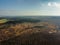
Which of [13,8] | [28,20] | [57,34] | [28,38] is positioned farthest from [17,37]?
[57,34]

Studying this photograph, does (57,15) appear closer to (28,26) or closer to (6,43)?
(28,26)

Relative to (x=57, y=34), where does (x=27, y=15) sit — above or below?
above

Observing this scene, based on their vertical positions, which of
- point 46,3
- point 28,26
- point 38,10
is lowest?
point 28,26

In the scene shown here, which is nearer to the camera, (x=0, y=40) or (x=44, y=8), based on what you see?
(x=0, y=40)

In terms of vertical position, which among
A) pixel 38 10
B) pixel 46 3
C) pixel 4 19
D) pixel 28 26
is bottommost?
pixel 28 26

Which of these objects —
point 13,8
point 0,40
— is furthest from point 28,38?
point 13,8

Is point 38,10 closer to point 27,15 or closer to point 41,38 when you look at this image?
point 27,15

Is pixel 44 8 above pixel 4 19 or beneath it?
above

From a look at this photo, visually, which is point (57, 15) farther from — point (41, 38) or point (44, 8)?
point (41, 38)

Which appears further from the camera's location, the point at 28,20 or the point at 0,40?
the point at 28,20
